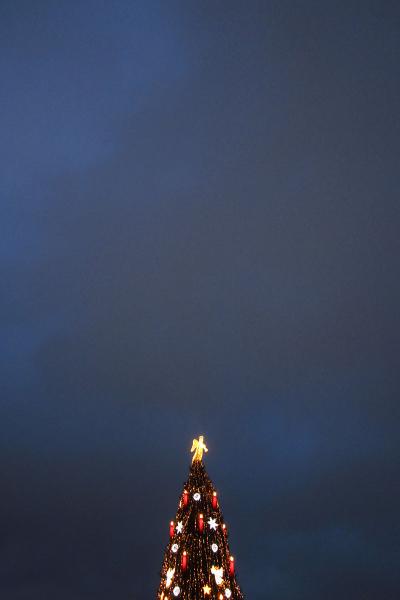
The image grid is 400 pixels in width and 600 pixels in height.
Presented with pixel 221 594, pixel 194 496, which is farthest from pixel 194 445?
pixel 221 594

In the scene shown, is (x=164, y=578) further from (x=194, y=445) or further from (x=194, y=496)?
(x=194, y=445)

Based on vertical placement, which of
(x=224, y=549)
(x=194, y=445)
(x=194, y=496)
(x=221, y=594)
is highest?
(x=194, y=445)

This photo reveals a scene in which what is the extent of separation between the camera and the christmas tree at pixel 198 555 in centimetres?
1881

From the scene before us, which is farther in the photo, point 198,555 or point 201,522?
point 201,522

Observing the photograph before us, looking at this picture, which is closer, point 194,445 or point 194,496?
point 194,496

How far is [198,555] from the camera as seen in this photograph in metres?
19.2

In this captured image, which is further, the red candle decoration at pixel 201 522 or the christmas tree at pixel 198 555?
the red candle decoration at pixel 201 522

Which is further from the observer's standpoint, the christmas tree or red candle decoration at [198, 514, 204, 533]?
red candle decoration at [198, 514, 204, 533]

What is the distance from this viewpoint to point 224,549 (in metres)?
19.5

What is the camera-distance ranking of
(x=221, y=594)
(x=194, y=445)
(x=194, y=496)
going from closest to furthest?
1. (x=221, y=594)
2. (x=194, y=496)
3. (x=194, y=445)

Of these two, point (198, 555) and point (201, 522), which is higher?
point (201, 522)

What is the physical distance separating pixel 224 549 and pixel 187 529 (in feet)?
5.04

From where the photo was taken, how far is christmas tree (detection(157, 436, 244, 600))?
61.7 feet

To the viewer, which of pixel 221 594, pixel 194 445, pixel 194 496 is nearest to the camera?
pixel 221 594
